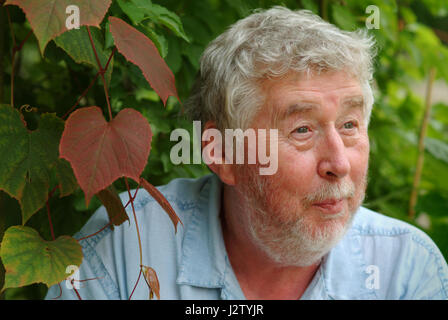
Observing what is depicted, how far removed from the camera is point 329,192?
1.50 m

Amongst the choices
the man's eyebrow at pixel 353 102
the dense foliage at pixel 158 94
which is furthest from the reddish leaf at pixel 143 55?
the man's eyebrow at pixel 353 102

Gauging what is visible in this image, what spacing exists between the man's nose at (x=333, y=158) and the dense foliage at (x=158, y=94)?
51 cm

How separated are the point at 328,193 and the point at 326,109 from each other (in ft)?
0.83

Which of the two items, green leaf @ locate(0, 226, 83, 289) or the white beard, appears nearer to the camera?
green leaf @ locate(0, 226, 83, 289)

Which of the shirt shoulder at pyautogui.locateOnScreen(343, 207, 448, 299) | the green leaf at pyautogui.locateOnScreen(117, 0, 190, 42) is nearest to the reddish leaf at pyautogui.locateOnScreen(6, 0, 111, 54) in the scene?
the green leaf at pyautogui.locateOnScreen(117, 0, 190, 42)

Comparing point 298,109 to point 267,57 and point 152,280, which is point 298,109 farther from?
point 152,280

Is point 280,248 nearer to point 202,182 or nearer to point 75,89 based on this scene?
point 202,182

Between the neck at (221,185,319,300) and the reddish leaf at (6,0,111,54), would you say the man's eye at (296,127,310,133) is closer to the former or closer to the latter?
the neck at (221,185,319,300)

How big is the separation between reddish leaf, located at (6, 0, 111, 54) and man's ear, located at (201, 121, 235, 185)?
2.69 feet

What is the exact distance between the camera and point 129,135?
104 cm

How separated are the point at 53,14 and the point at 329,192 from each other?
3.03 ft

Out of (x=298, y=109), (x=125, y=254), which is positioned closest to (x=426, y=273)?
(x=298, y=109)

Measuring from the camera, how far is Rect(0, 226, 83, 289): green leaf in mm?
1053

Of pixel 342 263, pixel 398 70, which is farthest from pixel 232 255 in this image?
pixel 398 70
